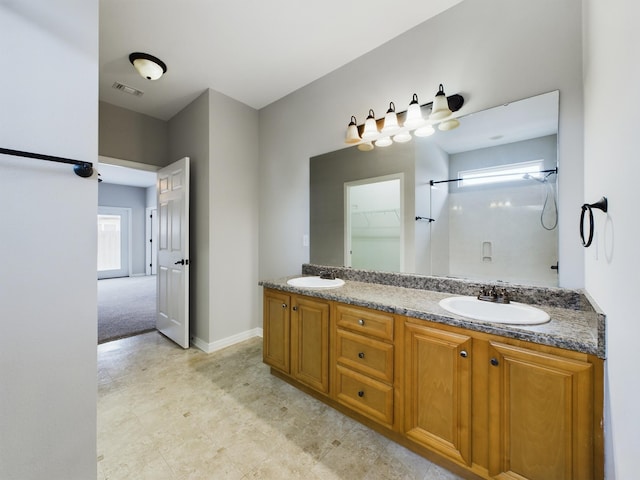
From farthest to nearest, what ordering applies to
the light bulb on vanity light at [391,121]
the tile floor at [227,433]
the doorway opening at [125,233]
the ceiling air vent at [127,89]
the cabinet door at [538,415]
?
1. the doorway opening at [125,233]
2. the ceiling air vent at [127,89]
3. the light bulb on vanity light at [391,121]
4. the tile floor at [227,433]
5. the cabinet door at [538,415]

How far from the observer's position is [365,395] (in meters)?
1.63

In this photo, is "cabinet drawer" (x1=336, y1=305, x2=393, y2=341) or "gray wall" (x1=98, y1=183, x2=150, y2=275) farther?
"gray wall" (x1=98, y1=183, x2=150, y2=275)

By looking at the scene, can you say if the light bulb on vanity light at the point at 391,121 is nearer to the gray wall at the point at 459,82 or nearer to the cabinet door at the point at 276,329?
the gray wall at the point at 459,82

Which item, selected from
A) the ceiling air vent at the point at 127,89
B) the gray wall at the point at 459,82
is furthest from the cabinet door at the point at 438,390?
the ceiling air vent at the point at 127,89

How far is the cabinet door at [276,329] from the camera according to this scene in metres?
2.12

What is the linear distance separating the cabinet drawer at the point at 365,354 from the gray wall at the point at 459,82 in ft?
3.44

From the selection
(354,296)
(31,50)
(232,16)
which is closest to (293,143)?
(232,16)

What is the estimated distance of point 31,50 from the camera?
37.3 inches

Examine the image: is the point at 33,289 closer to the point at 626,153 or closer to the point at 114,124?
the point at 626,153

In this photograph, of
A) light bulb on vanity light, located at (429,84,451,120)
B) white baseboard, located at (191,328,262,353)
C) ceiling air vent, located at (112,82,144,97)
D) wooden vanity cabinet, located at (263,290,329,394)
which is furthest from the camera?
white baseboard, located at (191,328,262,353)

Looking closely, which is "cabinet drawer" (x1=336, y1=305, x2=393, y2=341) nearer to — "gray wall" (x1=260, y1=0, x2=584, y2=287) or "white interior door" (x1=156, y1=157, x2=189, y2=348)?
"gray wall" (x1=260, y1=0, x2=584, y2=287)

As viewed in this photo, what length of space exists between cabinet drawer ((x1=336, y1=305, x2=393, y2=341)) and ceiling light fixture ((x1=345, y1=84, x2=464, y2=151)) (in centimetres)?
133

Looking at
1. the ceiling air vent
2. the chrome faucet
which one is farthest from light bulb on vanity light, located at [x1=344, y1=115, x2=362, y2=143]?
the ceiling air vent

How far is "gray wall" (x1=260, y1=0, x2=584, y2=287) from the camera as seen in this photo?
4.68ft
